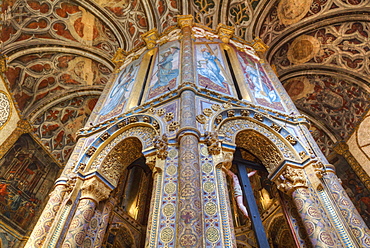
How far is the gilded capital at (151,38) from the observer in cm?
805

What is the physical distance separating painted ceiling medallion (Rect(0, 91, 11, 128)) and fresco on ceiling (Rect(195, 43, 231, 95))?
695 cm

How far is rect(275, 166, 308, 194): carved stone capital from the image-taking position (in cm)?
405

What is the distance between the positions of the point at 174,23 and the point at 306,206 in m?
7.30

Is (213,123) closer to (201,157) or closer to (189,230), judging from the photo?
(201,157)

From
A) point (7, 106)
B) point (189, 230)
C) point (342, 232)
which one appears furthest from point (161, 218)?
point (7, 106)

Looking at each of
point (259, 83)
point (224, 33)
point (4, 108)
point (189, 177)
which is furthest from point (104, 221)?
point (4, 108)

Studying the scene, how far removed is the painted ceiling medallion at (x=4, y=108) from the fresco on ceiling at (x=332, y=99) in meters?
10.2

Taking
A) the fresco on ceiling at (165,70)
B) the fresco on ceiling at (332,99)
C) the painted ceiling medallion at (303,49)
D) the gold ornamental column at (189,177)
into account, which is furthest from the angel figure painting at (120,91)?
the fresco on ceiling at (332,99)

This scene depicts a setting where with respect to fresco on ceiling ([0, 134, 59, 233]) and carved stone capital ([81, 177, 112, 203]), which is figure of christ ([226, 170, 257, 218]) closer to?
carved stone capital ([81, 177, 112, 203])

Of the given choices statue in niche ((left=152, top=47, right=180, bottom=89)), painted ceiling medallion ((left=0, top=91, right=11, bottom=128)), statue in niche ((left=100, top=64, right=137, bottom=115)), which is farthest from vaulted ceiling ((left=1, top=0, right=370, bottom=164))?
statue in niche ((left=152, top=47, right=180, bottom=89))

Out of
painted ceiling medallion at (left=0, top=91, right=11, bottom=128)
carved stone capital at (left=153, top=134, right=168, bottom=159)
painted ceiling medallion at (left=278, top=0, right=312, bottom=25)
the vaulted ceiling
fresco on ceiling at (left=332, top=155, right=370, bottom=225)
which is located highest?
painted ceiling medallion at (left=278, top=0, right=312, bottom=25)

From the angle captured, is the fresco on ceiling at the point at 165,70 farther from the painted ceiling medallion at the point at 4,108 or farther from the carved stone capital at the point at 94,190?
the painted ceiling medallion at the point at 4,108

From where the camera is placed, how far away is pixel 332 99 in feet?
35.0

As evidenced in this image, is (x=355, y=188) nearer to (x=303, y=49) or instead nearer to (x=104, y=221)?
(x=303, y=49)
